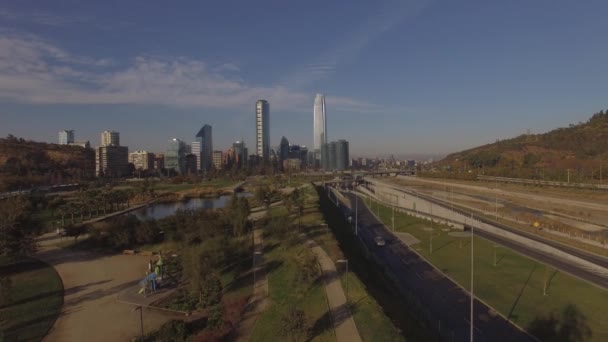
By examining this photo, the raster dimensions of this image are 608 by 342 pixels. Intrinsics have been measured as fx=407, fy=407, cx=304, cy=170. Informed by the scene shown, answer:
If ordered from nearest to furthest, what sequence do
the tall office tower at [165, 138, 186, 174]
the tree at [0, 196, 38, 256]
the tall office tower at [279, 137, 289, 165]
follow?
1. the tree at [0, 196, 38, 256]
2. the tall office tower at [165, 138, 186, 174]
3. the tall office tower at [279, 137, 289, 165]

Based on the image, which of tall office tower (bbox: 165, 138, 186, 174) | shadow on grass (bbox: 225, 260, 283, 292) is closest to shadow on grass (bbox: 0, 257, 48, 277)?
shadow on grass (bbox: 225, 260, 283, 292)

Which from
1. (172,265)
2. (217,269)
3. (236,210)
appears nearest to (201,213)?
(236,210)

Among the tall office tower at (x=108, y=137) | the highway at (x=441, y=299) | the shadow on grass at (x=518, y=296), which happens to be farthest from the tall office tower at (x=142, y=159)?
the shadow on grass at (x=518, y=296)

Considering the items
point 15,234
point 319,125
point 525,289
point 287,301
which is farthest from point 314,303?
point 319,125

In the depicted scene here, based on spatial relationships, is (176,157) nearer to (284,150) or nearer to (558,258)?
(284,150)

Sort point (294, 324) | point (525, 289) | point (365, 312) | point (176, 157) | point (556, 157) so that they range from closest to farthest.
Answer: point (294, 324) < point (365, 312) < point (525, 289) < point (556, 157) < point (176, 157)

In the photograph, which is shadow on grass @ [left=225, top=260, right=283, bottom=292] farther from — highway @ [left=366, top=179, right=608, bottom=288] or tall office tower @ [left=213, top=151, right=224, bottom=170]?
tall office tower @ [left=213, top=151, right=224, bottom=170]

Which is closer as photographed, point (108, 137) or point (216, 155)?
point (108, 137)

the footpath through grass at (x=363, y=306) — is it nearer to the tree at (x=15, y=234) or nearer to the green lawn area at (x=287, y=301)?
the green lawn area at (x=287, y=301)

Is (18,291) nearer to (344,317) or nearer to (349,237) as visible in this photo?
(344,317)
